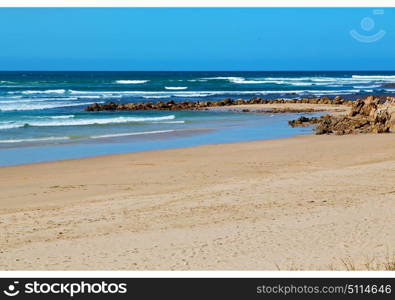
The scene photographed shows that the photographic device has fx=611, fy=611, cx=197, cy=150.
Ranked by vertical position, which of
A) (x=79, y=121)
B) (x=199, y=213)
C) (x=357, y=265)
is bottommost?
(x=79, y=121)

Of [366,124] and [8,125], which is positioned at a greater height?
[366,124]

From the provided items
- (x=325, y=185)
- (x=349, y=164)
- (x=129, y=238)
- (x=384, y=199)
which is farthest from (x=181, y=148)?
(x=129, y=238)

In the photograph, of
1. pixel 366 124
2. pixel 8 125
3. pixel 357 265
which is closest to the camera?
pixel 357 265

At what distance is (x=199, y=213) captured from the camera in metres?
8.70

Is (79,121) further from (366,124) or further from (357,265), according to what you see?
(357,265)

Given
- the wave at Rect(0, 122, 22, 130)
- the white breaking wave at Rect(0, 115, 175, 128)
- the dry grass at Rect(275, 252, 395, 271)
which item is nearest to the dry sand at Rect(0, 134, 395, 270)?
the dry grass at Rect(275, 252, 395, 271)

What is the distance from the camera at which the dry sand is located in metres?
6.57

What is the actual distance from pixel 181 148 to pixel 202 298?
13758 millimetres

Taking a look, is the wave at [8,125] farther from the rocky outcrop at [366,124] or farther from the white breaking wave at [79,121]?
the rocky outcrop at [366,124]

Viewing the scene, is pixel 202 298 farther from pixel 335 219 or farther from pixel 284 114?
pixel 284 114

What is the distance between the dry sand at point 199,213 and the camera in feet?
21.5

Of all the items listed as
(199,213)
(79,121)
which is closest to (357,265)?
(199,213)

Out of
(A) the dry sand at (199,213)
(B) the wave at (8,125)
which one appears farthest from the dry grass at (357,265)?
(B) the wave at (8,125)

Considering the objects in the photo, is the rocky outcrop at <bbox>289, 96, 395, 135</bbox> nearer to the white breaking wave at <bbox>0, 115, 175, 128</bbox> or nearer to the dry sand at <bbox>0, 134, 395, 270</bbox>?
the dry sand at <bbox>0, 134, 395, 270</bbox>
